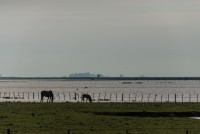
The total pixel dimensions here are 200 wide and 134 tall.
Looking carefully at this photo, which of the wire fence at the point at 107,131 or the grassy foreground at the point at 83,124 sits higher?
the grassy foreground at the point at 83,124

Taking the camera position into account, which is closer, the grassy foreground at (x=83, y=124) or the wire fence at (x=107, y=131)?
the wire fence at (x=107, y=131)

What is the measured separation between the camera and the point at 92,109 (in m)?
71.3

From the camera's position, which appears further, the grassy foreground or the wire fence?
the grassy foreground

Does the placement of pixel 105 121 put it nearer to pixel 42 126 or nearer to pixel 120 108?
pixel 42 126

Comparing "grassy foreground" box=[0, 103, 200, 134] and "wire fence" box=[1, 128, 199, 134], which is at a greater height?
"grassy foreground" box=[0, 103, 200, 134]

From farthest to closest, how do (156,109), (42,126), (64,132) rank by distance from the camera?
(156,109) → (42,126) → (64,132)

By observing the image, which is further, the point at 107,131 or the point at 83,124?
the point at 83,124

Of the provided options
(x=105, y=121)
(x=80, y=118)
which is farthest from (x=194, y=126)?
(x=80, y=118)

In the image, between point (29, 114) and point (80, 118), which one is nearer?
point (80, 118)

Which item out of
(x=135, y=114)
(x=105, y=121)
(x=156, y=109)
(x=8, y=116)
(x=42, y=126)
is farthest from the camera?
(x=156, y=109)

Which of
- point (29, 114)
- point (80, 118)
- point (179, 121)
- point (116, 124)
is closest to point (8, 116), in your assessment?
point (29, 114)

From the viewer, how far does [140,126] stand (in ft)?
162

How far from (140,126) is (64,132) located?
8448 millimetres

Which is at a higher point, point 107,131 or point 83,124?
point 83,124
